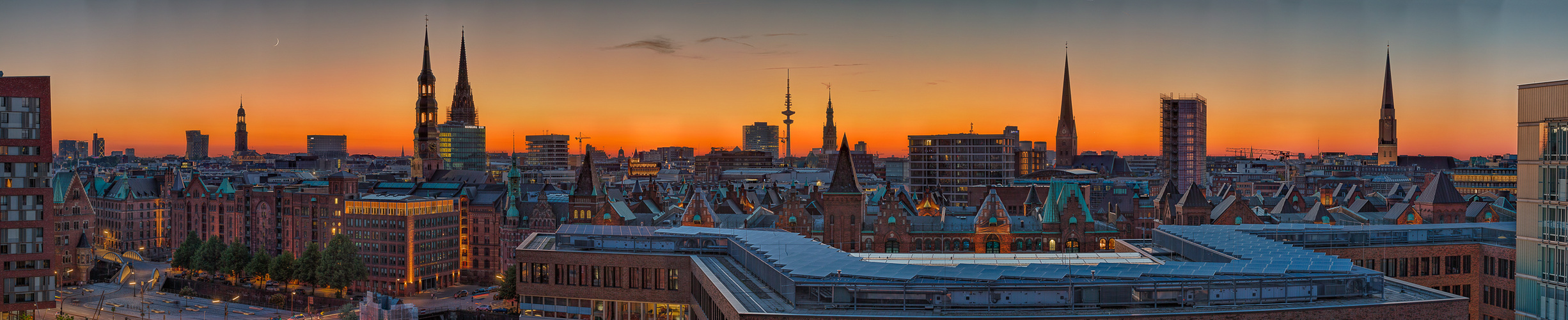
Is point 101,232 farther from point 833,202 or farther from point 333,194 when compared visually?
point 833,202

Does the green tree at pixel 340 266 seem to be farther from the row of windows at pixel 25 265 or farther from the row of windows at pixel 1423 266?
the row of windows at pixel 1423 266

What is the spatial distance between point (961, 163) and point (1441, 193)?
8086 centimetres

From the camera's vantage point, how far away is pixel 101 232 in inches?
6831

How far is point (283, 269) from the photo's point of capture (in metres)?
130

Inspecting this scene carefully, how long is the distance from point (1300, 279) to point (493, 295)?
98.5 metres

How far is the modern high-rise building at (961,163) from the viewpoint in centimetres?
17788

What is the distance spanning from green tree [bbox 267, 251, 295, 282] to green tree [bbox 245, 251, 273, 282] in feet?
6.95

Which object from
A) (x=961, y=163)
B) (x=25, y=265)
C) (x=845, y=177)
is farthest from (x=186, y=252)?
(x=961, y=163)

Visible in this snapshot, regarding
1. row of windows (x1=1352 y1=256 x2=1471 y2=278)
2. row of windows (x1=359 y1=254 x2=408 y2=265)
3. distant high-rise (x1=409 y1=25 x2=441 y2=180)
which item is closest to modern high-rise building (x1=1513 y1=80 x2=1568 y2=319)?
row of windows (x1=1352 y1=256 x2=1471 y2=278)

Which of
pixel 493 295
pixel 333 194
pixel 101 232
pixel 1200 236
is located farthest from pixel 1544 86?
pixel 101 232

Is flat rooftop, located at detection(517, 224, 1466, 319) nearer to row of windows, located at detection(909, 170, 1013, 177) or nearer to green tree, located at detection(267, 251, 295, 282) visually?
green tree, located at detection(267, 251, 295, 282)

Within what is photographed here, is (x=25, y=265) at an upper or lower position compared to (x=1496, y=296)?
upper

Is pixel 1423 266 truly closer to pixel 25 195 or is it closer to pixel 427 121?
pixel 25 195

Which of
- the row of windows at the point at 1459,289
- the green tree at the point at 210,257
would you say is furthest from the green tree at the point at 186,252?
the row of windows at the point at 1459,289
